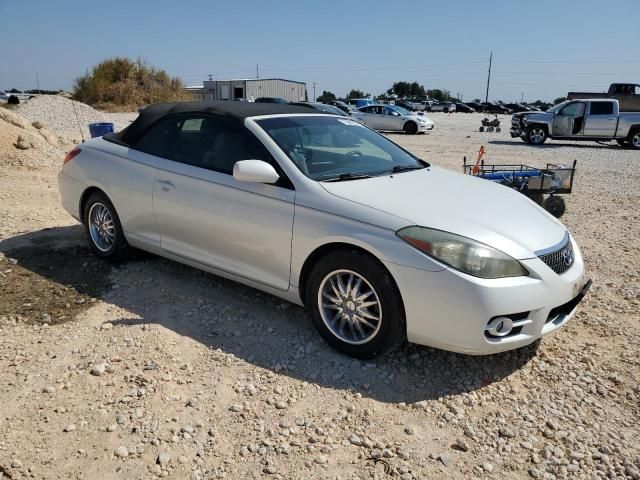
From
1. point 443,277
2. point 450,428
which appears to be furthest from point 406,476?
point 443,277

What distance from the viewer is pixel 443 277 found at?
3.04 meters

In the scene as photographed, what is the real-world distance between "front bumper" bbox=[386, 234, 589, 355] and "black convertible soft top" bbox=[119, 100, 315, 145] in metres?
1.88

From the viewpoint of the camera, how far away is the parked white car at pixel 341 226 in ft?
10.2

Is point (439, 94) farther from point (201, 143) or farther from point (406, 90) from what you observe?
point (201, 143)

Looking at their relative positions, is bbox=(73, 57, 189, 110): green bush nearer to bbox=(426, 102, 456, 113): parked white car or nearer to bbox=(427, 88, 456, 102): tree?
bbox=(426, 102, 456, 113): parked white car

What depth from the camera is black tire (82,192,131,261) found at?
4.93m

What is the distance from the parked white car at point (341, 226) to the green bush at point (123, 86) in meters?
34.7

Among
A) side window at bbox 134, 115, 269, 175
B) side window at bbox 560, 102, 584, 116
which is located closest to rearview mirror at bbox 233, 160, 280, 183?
side window at bbox 134, 115, 269, 175

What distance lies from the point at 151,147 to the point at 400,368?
2901mm

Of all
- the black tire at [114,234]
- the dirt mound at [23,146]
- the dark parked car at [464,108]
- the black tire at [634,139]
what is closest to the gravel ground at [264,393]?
the black tire at [114,234]

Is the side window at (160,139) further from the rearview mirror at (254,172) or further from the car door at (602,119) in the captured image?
the car door at (602,119)

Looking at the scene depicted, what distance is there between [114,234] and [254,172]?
207 cm

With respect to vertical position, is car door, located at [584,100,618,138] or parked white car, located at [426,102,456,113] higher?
car door, located at [584,100,618,138]

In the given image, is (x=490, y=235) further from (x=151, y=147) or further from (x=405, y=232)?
(x=151, y=147)
